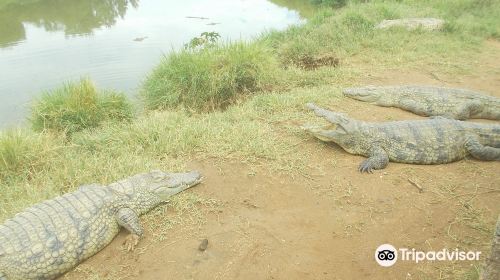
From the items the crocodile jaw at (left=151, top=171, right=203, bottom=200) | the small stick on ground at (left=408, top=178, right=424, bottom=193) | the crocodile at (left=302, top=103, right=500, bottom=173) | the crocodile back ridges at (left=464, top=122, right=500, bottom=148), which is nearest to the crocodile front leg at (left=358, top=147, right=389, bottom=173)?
the crocodile at (left=302, top=103, right=500, bottom=173)

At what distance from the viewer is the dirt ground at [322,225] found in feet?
9.17

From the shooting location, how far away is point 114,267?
2893 millimetres

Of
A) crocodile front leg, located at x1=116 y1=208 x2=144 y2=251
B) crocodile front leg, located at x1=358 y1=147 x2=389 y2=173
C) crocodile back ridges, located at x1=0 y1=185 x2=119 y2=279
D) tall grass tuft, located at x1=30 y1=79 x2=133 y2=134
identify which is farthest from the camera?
tall grass tuft, located at x1=30 y1=79 x2=133 y2=134

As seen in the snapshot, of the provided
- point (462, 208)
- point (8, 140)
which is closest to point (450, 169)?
point (462, 208)

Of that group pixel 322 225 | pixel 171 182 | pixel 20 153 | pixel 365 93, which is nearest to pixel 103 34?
pixel 20 153

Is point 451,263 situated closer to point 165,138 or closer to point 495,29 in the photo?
point 165,138

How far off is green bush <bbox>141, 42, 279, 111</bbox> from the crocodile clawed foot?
298 centimetres

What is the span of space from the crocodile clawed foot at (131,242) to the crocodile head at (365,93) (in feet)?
12.1

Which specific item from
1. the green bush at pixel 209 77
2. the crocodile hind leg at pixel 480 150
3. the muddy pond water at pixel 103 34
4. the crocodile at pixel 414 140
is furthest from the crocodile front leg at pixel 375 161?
the muddy pond water at pixel 103 34

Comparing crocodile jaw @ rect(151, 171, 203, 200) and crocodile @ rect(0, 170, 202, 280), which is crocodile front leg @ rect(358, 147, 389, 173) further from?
crocodile @ rect(0, 170, 202, 280)

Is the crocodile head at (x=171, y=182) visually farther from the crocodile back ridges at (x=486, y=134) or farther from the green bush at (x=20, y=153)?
the crocodile back ridges at (x=486, y=134)

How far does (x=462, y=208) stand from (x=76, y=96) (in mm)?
4826

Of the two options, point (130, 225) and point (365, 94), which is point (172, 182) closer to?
point (130, 225)

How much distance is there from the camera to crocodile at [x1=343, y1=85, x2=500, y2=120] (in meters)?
5.14
